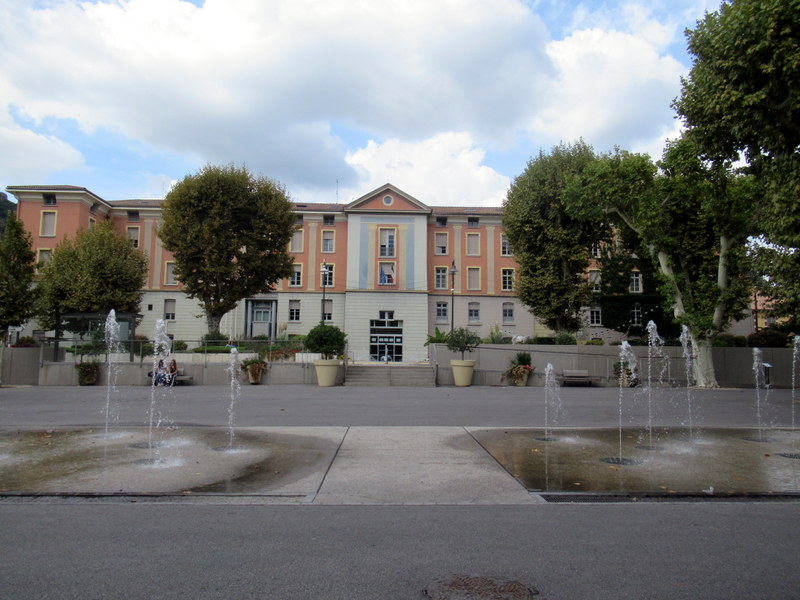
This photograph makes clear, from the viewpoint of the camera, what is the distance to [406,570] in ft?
13.0

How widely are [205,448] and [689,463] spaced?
23.4 feet

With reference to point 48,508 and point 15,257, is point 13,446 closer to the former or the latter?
point 48,508

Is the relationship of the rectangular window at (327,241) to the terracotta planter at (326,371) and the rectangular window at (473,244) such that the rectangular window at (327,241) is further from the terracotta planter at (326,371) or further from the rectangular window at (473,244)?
the terracotta planter at (326,371)

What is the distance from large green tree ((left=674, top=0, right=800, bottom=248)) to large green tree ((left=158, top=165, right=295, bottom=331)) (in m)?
23.3

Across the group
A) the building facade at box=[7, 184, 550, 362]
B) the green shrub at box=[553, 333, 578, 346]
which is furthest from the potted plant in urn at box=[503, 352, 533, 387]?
the building facade at box=[7, 184, 550, 362]

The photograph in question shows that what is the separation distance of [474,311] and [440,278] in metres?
4.07

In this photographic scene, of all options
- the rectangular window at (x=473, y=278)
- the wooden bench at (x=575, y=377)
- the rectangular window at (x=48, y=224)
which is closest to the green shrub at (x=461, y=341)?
the wooden bench at (x=575, y=377)

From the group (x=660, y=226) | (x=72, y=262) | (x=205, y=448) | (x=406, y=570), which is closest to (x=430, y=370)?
(x=660, y=226)

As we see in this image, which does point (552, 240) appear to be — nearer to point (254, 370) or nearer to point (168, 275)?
point (254, 370)

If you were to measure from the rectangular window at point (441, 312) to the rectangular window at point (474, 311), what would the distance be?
7.05 feet

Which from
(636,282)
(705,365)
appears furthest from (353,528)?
(636,282)

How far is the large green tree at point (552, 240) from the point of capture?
2916 centimetres

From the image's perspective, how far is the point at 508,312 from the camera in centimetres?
4800

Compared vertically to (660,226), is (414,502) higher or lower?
lower
